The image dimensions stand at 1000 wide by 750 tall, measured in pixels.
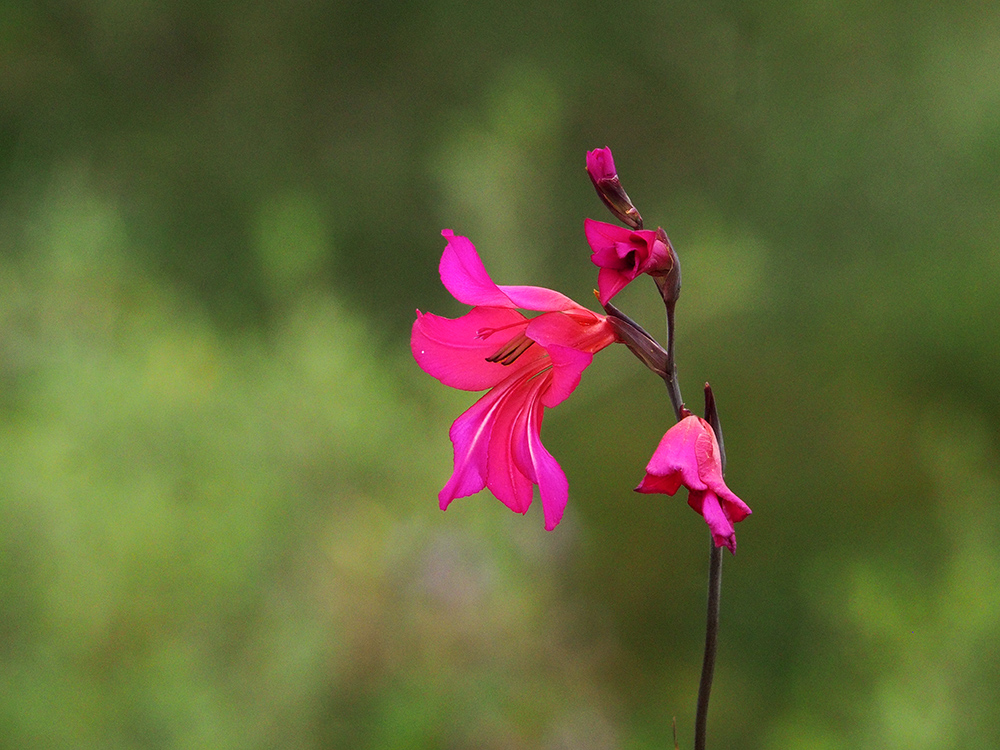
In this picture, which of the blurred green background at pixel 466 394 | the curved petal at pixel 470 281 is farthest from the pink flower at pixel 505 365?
the blurred green background at pixel 466 394

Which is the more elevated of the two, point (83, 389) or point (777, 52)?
point (777, 52)

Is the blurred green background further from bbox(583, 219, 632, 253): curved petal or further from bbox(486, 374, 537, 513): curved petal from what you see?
bbox(583, 219, 632, 253): curved petal

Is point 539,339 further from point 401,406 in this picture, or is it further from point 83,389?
point 401,406

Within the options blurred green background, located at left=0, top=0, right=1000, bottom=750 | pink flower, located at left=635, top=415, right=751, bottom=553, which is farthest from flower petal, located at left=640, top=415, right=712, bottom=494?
blurred green background, located at left=0, top=0, right=1000, bottom=750

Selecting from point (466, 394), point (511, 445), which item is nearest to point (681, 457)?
point (511, 445)

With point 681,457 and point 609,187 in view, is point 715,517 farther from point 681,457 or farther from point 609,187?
point 609,187

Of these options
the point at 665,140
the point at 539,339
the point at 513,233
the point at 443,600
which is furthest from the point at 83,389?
the point at 665,140

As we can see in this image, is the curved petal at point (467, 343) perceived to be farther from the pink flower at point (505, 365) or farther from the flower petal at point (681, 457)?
the flower petal at point (681, 457)
